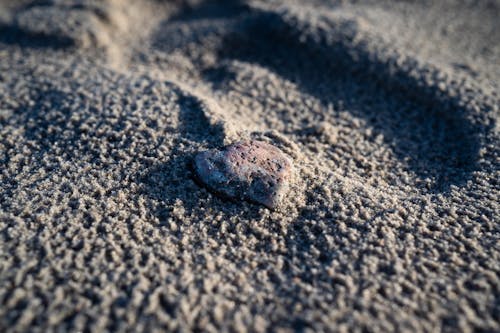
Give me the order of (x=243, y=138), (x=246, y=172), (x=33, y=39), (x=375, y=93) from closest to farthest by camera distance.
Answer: (x=246, y=172) < (x=243, y=138) < (x=375, y=93) < (x=33, y=39)

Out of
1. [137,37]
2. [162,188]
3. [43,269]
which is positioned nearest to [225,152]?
[162,188]

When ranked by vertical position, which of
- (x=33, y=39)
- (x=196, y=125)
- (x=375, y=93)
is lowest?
(x=33, y=39)

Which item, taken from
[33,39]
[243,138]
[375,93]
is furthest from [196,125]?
[33,39]

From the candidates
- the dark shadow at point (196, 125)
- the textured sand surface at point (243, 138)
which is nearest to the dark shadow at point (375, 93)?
the textured sand surface at point (243, 138)

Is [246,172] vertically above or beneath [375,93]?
beneath

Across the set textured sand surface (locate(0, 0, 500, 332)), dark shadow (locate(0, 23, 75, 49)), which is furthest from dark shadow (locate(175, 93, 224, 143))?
dark shadow (locate(0, 23, 75, 49))

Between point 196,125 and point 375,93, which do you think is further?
point 375,93

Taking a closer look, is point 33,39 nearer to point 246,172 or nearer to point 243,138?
point 243,138

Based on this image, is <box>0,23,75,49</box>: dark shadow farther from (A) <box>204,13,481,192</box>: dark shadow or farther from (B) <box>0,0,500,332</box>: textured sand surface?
(A) <box>204,13,481,192</box>: dark shadow

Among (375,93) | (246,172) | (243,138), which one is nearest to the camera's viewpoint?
(246,172)
